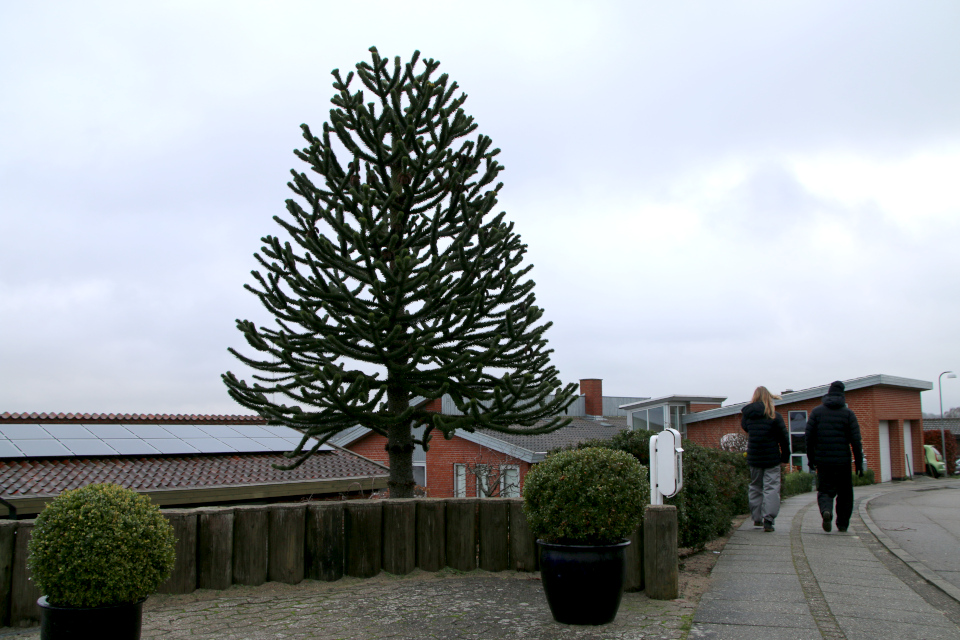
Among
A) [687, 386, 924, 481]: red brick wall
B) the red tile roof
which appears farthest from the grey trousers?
[687, 386, 924, 481]: red brick wall

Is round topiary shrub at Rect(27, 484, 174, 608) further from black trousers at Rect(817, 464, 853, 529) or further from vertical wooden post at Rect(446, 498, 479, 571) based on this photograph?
black trousers at Rect(817, 464, 853, 529)

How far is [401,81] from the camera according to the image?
28.8 feet

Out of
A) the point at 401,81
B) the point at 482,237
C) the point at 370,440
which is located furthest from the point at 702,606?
the point at 370,440

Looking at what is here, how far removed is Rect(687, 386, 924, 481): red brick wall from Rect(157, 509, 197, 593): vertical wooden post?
17842mm

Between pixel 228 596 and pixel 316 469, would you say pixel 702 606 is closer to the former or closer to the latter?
pixel 228 596

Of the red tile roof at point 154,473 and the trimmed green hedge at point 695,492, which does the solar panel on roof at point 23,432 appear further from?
the trimmed green hedge at point 695,492

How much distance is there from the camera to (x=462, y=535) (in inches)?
256

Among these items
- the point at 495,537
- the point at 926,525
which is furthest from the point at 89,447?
the point at 926,525

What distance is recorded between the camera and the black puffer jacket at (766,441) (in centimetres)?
842

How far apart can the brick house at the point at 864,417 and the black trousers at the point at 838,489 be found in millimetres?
13000

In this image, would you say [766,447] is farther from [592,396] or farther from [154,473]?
[592,396]

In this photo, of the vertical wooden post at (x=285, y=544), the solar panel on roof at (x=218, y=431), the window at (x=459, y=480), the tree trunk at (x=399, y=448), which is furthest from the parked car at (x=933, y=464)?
the vertical wooden post at (x=285, y=544)

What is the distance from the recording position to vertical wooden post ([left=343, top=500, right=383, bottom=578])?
6.30 m

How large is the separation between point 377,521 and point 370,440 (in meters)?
20.7
